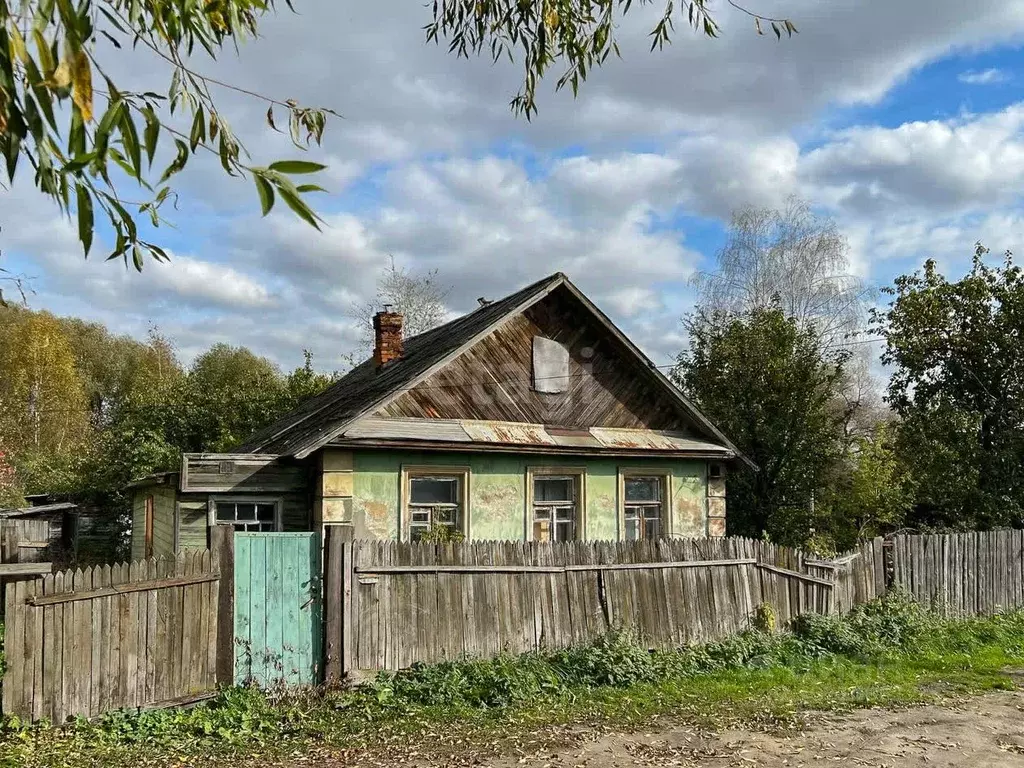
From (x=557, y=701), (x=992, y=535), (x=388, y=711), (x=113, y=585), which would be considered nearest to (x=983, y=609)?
(x=992, y=535)

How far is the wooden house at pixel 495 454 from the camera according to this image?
13.2 meters

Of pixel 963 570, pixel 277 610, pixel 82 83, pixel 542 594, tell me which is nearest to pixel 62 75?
pixel 82 83

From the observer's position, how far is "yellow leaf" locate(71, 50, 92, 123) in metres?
2.74

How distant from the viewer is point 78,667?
786 cm

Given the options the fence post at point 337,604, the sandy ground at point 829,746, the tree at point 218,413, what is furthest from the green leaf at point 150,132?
the tree at point 218,413

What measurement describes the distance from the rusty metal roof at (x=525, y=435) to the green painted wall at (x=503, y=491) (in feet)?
1.18

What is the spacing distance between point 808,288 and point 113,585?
28340 millimetres

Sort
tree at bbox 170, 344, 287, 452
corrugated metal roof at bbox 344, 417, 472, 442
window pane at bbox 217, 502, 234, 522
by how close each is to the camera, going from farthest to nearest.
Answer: tree at bbox 170, 344, 287, 452
window pane at bbox 217, 502, 234, 522
corrugated metal roof at bbox 344, 417, 472, 442

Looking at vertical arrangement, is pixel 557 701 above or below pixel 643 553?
below

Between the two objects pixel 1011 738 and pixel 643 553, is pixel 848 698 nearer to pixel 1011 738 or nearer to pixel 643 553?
pixel 1011 738

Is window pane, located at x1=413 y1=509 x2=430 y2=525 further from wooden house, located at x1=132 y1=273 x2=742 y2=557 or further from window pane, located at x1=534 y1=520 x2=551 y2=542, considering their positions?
window pane, located at x1=534 y1=520 x2=551 y2=542

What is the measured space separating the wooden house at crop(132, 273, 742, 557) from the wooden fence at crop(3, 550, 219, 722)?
12.2 ft

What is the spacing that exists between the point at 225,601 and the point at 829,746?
5830 millimetres

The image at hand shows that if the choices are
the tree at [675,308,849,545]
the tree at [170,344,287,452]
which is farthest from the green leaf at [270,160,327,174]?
the tree at [170,344,287,452]
